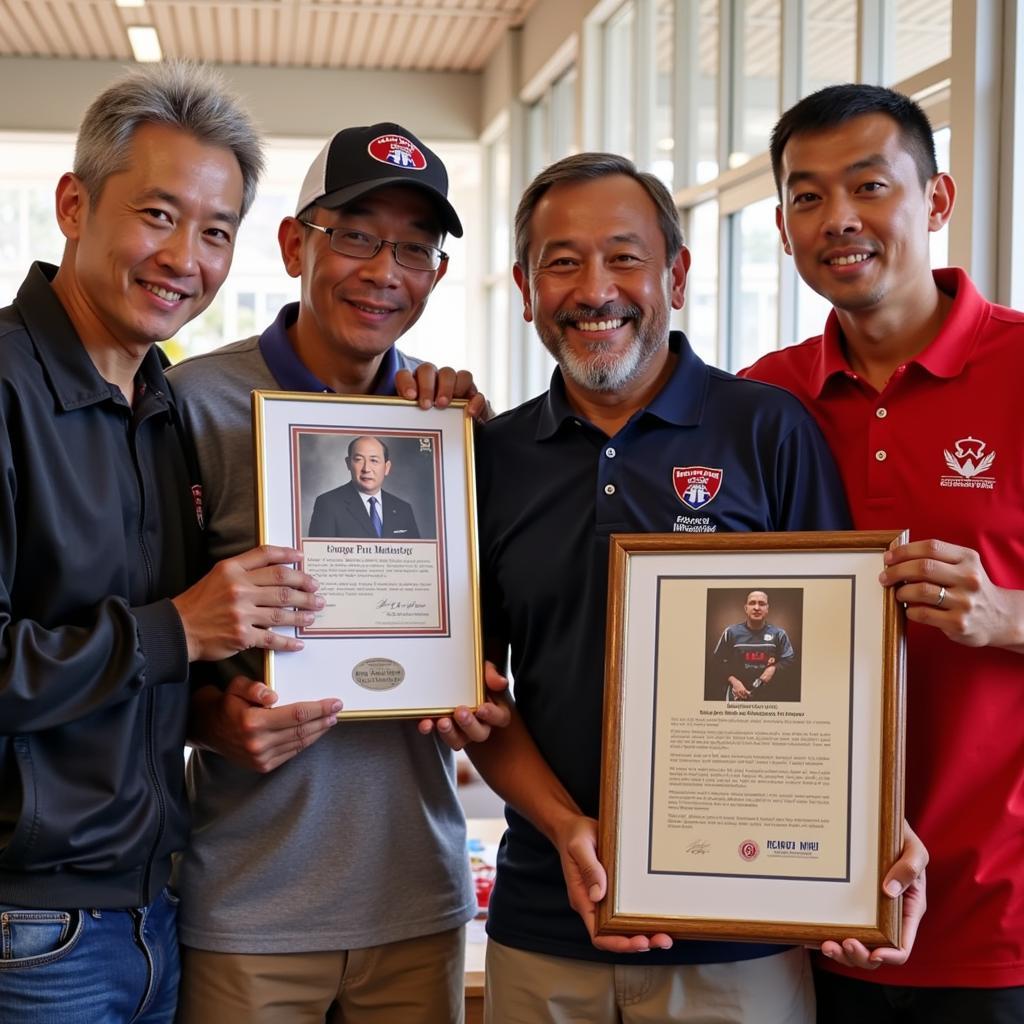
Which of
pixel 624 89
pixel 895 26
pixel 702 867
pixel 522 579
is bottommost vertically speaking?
pixel 702 867

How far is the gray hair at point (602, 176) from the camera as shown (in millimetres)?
2094

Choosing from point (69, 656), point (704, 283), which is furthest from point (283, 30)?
point (69, 656)

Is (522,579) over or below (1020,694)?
over

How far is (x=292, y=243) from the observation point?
90.0 inches

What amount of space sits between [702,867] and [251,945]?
28.8 inches

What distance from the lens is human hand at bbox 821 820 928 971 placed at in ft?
5.31

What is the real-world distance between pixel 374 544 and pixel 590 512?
338mm

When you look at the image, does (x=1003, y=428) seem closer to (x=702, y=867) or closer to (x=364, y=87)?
(x=702, y=867)

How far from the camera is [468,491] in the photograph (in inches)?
78.5

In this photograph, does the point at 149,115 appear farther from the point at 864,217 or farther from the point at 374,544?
the point at 864,217

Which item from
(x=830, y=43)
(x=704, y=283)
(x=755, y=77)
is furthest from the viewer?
(x=704, y=283)

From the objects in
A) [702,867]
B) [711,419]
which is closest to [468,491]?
[711,419]

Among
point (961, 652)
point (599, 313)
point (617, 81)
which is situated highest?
point (617, 81)

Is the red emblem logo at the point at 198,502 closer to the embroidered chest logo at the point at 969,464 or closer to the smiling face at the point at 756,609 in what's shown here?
the smiling face at the point at 756,609
